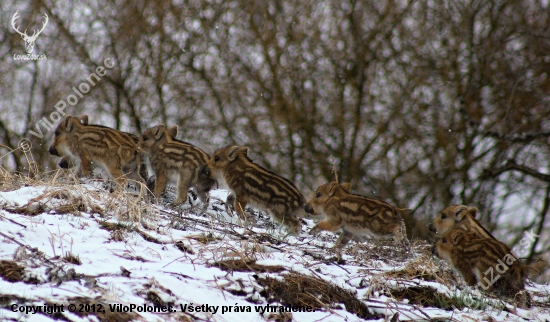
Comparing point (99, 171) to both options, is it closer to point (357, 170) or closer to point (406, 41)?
point (357, 170)

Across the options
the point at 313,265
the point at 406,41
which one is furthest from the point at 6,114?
the point at 313,265

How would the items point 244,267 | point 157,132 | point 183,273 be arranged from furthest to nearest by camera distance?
1. point 157,132
2. point 244,267
3. point 183,273

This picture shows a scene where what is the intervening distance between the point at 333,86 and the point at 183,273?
16331mm

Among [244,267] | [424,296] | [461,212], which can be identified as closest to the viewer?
[244,267]

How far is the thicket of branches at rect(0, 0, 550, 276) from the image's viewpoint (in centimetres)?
1922

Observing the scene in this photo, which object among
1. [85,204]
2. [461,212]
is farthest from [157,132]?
[461,212]

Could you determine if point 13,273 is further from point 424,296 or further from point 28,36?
point 28,36

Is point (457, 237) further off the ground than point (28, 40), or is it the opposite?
point (28, 40)

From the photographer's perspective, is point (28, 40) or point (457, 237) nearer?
point (457, 237)

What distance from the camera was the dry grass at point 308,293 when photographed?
5.68 metres

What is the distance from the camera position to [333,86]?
21.5 meters

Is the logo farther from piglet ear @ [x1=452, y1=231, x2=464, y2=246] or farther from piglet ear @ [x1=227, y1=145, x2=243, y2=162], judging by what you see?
piglet ear @ [x1=452, y1=231, x2=464, y2=246]

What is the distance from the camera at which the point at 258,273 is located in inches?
237

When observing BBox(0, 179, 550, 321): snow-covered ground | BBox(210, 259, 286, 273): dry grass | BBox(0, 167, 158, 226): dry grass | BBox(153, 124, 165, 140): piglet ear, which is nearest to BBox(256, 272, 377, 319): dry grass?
BBox(0, 179, 550, 321): snow-covered ground
